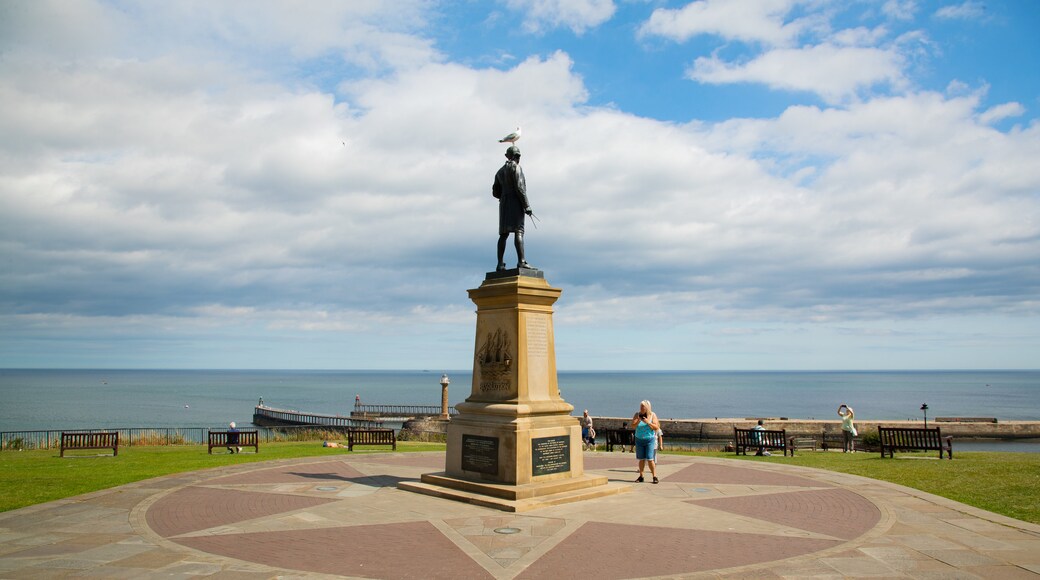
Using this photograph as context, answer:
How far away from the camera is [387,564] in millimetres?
7277

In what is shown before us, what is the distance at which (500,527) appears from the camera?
9070 mm

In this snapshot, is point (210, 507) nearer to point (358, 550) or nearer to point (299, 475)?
point (299, 475)

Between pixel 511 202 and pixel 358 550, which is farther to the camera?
pixel 511 202

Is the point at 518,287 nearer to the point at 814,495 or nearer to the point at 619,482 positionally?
the point at 619,482

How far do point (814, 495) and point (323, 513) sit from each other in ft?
27.5

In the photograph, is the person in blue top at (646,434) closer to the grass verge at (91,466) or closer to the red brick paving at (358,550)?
the red brick paving at (358,550)

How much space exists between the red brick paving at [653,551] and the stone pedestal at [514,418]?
6.87 feet

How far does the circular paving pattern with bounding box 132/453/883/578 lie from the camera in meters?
7.35

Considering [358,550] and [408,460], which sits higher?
[358,550]

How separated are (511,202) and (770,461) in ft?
33.7

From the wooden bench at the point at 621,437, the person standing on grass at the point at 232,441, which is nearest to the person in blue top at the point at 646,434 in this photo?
the wooden bench at the point at 621,437

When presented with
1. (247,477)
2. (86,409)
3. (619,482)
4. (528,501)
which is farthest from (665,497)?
(86,409)

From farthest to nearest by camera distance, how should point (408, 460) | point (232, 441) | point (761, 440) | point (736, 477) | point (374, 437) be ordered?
point (374, 437) → point (232, 441) → point (761, 440) → point (408, 460) → point (736, 477)

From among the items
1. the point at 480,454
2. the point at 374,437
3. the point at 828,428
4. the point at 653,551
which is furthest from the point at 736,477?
the point at 828,428
